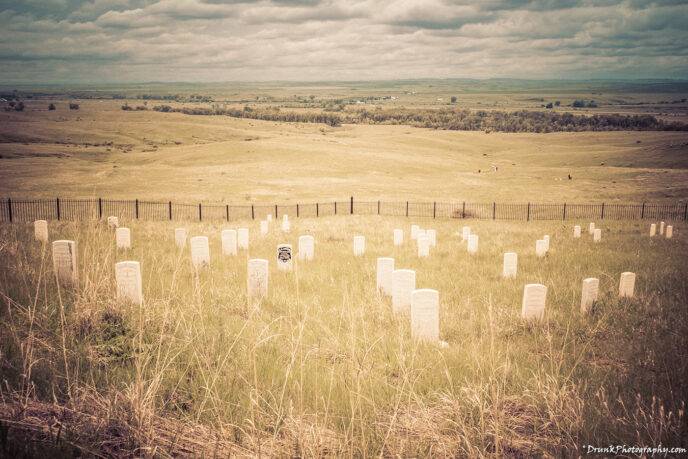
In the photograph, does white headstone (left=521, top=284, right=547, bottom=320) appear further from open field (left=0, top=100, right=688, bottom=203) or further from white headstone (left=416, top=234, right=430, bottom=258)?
open field (left=0, top=100, right=688, bottom=203)

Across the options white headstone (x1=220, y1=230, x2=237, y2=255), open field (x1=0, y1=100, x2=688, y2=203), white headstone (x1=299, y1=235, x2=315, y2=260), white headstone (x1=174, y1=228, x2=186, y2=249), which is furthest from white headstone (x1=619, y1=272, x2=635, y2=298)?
open field (x1=0, y1=100, x2=688, y2=203)

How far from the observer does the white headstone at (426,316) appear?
22.2 ft

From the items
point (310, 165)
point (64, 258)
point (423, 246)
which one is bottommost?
point (423, 246)

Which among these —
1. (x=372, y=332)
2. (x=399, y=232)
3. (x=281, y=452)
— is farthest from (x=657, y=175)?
(x=281, y=452)

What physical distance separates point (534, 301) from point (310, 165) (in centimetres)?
6008

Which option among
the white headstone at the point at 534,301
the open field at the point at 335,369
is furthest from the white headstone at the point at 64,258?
the white headstone at the point at 534,301

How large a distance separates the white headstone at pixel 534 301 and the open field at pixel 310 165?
36095 mm

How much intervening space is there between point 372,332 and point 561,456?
3.61 metres

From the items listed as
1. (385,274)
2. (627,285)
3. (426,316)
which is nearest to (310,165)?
(385,274)

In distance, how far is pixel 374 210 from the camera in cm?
3766

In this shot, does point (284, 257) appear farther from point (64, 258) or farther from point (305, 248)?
point (64, 258)

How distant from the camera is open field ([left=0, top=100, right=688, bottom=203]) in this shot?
46.1 m

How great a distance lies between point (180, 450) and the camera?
11.5 ft

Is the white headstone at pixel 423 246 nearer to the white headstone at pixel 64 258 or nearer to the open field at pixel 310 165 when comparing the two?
the white headstone at pixel 64 258
